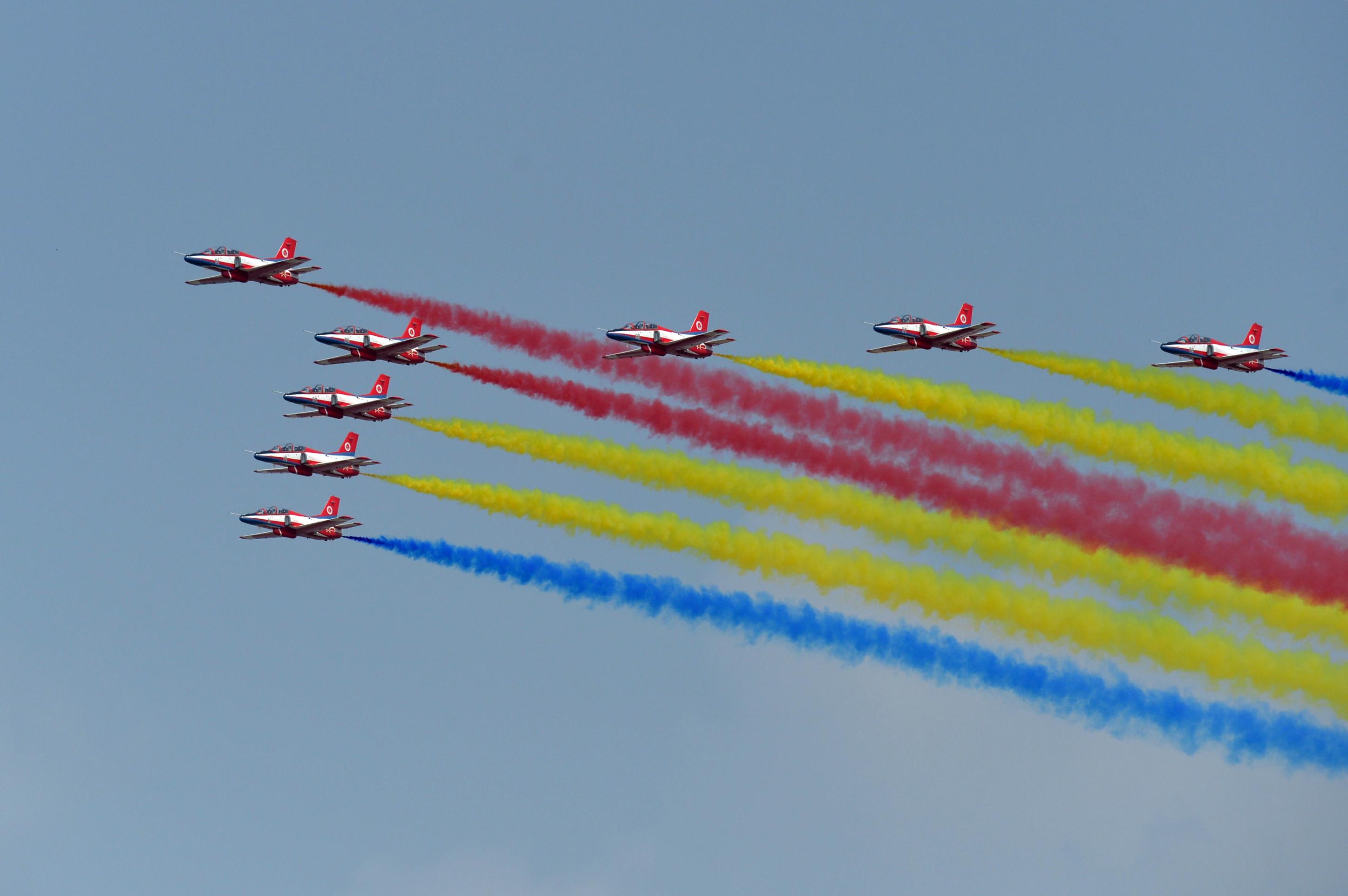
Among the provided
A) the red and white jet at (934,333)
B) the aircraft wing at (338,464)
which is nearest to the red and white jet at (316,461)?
the aircraft wing at (338,464)

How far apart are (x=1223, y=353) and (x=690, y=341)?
23450 millimetres

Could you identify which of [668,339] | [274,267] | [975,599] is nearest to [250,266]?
[274,267]

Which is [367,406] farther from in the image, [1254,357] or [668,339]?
[1254,357]

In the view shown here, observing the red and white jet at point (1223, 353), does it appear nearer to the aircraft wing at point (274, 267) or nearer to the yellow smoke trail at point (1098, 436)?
the yellow smoke trail at point (1098, 436)

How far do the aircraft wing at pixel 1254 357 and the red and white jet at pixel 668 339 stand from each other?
862 inches

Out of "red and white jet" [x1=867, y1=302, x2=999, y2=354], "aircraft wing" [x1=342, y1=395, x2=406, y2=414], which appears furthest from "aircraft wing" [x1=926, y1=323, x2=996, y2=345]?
"aircraft wing" [x1=342, y1=395, x2=406, y2=414]

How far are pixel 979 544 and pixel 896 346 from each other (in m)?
10.7

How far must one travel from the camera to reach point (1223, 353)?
85.9m

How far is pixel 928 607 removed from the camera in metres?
79.0

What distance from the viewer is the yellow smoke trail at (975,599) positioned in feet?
251

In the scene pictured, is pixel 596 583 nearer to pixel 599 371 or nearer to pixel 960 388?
pixel 599 371

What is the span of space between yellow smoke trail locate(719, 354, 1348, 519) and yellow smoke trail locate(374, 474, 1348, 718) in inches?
320

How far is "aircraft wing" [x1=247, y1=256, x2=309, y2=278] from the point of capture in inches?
3425

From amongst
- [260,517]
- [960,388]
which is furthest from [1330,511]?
[260,517]
